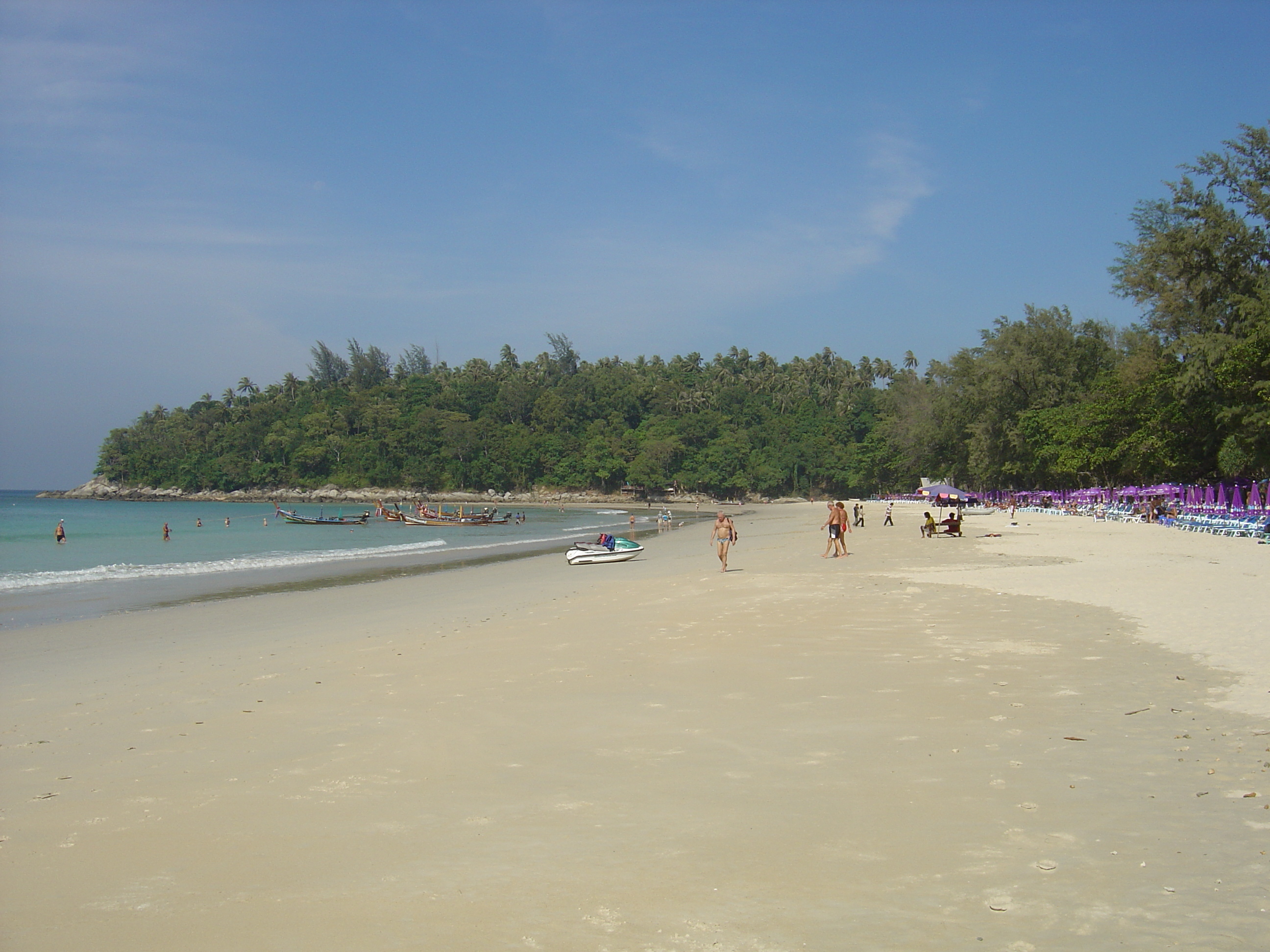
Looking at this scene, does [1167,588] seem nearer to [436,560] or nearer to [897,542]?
[897,542]

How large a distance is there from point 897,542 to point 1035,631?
19095mm

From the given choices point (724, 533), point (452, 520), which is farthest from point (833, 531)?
point (452, 520)

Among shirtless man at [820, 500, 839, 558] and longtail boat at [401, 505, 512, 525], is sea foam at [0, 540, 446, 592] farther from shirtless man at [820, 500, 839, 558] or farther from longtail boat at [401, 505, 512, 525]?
longtail boat at [401, 505, 512, 525]

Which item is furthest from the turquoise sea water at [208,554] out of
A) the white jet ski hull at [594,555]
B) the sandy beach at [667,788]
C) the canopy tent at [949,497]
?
the canopy tent at [949,497]

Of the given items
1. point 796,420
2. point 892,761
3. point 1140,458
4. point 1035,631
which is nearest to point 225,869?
point 892,761

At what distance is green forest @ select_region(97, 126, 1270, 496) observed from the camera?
39.8 meters

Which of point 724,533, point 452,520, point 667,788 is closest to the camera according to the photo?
point 667,788

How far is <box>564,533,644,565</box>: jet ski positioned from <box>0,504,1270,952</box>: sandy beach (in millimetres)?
14456

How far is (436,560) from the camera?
32625 millimetres

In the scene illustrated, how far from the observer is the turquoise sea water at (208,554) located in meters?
21.9

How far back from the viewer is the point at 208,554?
119ft

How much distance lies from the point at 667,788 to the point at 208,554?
35.6m

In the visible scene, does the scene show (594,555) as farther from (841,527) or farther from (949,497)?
(949,497)

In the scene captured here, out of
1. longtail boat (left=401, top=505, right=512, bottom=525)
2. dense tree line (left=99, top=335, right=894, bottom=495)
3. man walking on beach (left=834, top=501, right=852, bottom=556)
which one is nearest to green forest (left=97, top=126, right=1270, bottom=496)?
dense tree line (left=99, top=335, right=894, bottom=495)
